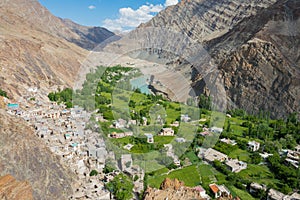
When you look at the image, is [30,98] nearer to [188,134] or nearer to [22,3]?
[188,134]

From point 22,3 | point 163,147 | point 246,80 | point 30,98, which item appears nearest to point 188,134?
point 163,147

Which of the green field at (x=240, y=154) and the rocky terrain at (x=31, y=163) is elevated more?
the rocky terrain at (x=31, y=163)

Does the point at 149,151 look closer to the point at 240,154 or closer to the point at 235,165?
the point at 235,165

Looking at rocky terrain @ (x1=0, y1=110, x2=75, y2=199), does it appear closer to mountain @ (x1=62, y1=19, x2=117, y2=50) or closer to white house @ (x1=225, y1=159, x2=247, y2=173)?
white house @ (x1=225, y1=159, x2=247, y2=173)

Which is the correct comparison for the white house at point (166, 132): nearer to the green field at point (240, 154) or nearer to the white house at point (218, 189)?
the green field at point (240, 154)

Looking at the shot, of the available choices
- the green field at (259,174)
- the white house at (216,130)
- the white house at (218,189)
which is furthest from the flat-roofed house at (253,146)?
the white house at (218,189)

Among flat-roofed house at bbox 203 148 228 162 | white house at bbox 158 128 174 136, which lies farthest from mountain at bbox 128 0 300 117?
flat-roofed house at bbox 203 148 228 162
